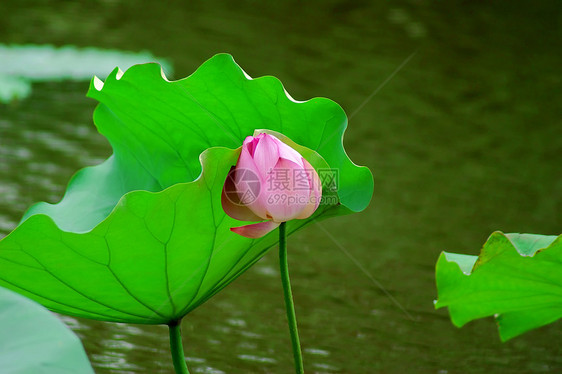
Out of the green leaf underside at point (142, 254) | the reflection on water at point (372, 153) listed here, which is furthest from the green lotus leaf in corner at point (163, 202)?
the reflection on water at point (372, 153)

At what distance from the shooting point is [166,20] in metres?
2.49

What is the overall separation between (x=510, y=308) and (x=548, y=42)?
6.77ft

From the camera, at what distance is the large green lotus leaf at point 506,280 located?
498 millimetres

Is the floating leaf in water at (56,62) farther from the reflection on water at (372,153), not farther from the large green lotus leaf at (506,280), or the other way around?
the large green lotus leaf at (506,280)

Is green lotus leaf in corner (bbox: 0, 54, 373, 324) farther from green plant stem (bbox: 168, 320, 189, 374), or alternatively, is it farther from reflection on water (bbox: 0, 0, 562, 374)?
reflection on water (bbox: 0, 0, 562, 374)

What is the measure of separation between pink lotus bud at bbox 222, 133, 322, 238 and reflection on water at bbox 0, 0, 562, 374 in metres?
0.28

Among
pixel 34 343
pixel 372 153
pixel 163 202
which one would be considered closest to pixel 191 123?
pixel 163 202

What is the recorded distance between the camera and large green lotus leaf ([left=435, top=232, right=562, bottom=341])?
1.63 ft

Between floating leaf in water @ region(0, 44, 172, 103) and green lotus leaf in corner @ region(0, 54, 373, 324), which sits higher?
floating leaf in water @ region(0, 44, 172, 103)

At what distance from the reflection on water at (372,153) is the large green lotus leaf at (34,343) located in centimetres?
33

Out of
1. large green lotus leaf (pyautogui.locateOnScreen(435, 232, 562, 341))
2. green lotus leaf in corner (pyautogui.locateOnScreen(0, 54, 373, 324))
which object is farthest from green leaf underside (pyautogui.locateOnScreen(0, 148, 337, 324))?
large green lotus leaf (pyautogui.locateOnScreen(435, 232, 562, 341))

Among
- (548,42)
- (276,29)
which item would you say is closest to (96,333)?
(276,29)

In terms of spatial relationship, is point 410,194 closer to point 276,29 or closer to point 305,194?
point 305,194

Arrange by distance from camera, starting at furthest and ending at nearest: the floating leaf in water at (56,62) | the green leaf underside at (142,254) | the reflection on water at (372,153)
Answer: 1. the floating leaf in water at (56,62)
2. the reflection on water at (372,153)
3. the green leaf underside at (142,254)
